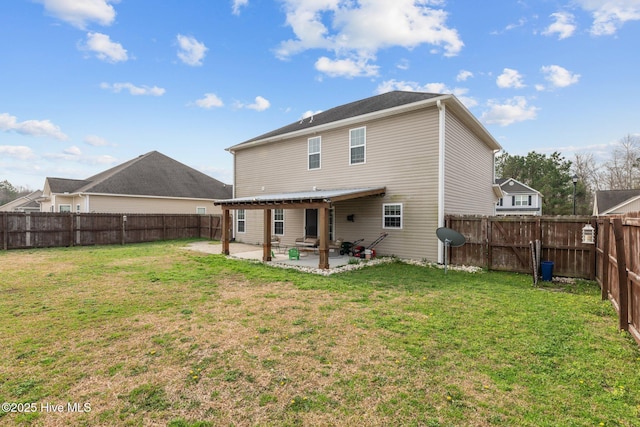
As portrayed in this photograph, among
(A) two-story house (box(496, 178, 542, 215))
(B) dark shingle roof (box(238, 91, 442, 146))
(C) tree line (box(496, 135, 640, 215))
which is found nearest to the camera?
(B) dark shingle roof (box(238, 91, 442, 146))

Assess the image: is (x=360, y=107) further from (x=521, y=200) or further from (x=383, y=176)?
(x=521, y=200)

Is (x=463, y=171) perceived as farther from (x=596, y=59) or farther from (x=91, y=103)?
(x=91, y=103)

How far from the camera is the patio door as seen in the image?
44.4ft

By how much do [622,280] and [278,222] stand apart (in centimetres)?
1263

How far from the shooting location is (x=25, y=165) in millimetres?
38000

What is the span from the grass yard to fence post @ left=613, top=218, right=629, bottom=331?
9.6 inches

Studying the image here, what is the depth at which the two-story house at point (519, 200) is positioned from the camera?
3444 centimetres

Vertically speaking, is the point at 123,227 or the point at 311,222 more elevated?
the point at 311,222

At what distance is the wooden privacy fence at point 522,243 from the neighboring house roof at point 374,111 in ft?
13.5

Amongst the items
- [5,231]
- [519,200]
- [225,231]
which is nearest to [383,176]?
[225,231]

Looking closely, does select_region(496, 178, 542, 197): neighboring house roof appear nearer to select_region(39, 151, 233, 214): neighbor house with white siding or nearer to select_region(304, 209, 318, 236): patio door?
select_region(304, 209, 318, 236): patio door

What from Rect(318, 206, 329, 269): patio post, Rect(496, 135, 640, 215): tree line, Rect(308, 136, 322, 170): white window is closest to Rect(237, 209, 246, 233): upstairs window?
Rect(308, 136, 322, 170): white window

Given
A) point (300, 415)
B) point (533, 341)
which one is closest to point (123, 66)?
point (300, 415)

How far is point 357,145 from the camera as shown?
12.2m
